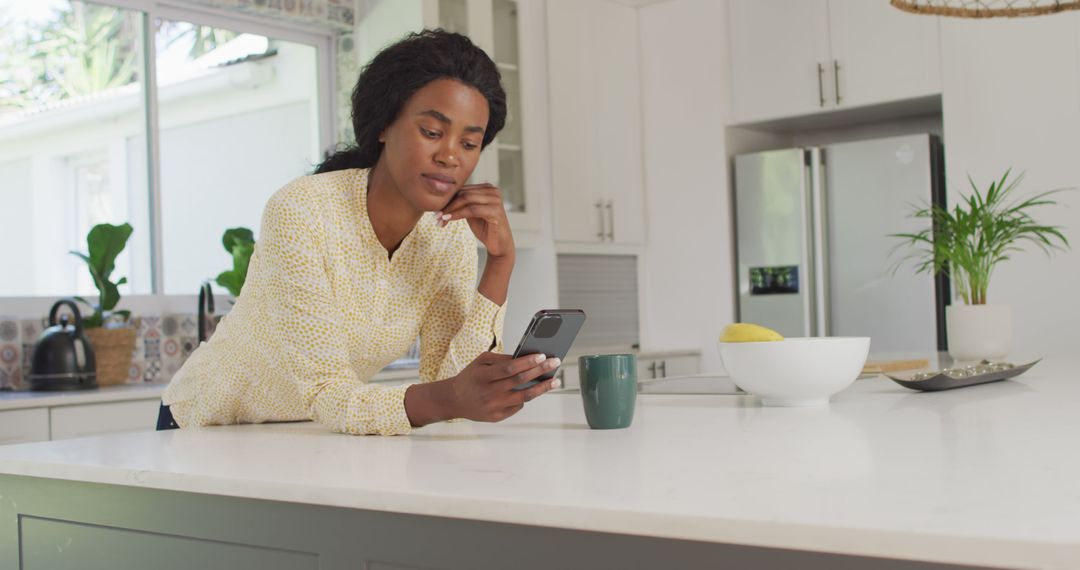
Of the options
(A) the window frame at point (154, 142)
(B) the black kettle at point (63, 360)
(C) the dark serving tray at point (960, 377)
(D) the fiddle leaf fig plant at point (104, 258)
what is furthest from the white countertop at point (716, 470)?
(A) the window frame at point (154, 142)

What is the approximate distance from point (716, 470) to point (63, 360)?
2.66 metres

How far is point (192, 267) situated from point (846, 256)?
2.61 meters

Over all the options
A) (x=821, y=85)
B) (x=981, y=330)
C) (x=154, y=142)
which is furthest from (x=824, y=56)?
(x=154, y=142)

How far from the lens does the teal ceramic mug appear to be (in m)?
1.34

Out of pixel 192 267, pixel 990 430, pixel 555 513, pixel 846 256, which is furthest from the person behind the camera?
pixel 846 256

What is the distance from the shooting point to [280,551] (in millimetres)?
1076

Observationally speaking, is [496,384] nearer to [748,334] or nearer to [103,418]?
[748,334]

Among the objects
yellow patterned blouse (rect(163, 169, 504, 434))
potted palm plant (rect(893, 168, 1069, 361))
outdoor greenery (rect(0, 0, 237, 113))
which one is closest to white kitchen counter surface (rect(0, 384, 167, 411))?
outdoor greenery (rect(0, 0, 237, 113))

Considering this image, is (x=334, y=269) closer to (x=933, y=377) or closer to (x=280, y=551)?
(x=280, y=551)

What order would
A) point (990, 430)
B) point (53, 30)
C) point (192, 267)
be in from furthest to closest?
1. point (192, 267)
2. point (53, 30)
3. point (990, 430)

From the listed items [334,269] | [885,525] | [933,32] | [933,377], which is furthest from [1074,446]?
[933,32]

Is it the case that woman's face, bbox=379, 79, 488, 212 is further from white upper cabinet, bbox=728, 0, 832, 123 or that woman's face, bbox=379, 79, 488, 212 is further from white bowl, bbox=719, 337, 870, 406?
white upper cabinet, bbox=728, 0, 832, 123

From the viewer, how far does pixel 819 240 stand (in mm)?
4465

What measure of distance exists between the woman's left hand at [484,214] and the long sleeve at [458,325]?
0.16 feet
